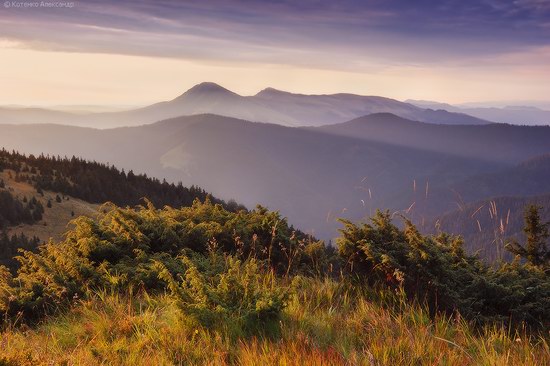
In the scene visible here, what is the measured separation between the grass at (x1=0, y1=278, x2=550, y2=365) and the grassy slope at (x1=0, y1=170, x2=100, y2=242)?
14531 millimetres

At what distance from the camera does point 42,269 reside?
6.01m

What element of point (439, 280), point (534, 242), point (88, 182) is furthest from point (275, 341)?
point (88, 182)

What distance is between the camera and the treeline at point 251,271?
5.50m

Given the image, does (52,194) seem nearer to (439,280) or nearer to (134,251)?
(134,251)

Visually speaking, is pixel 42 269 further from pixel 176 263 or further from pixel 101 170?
pixel 101 170

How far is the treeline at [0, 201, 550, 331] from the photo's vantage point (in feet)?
18.1

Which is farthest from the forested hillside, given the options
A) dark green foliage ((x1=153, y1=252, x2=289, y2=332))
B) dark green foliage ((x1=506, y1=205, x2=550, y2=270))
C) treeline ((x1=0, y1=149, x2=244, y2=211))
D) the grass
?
dark green foliage ((x1=506, y1=205, x2=550, y2=270))

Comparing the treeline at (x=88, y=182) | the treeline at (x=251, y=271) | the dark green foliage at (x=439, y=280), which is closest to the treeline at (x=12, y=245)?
the treeline at (x=88, y=182)

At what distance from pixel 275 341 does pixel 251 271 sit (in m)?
0.97

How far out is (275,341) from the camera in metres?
3.83

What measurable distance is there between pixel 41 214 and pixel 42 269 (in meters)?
16.1

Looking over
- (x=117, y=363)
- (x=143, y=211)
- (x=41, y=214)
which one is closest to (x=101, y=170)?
(x=41, y=214)

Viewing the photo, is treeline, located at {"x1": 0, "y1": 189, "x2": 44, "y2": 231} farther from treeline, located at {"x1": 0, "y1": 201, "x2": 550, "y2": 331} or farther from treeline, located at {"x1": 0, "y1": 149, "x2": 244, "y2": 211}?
treeline, located at {"x1": 0, "y1": 201, "x2": 550, "y2": 331}

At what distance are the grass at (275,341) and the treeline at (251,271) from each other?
34 cm
